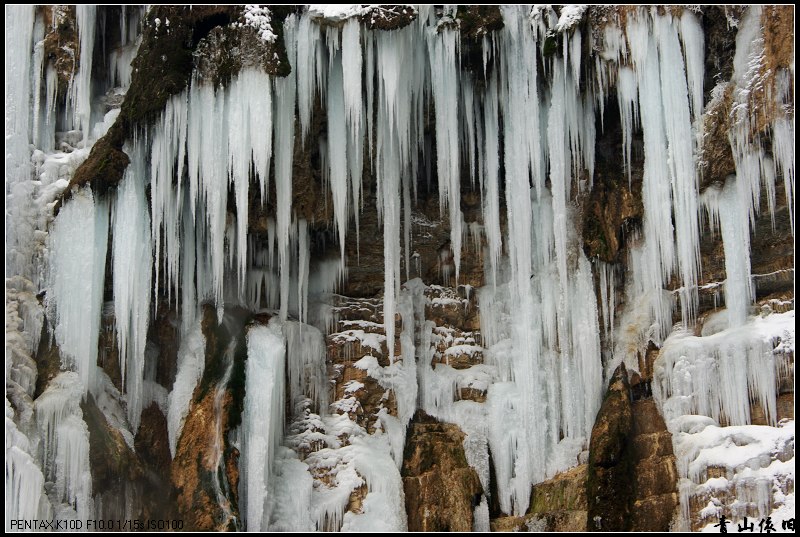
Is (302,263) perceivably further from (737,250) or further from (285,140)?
(737,250)

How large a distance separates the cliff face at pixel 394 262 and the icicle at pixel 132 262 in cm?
4

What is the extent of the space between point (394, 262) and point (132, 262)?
143 inches

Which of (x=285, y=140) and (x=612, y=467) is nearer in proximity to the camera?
(x=612, y=467)

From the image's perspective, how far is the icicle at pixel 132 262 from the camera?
12.5m

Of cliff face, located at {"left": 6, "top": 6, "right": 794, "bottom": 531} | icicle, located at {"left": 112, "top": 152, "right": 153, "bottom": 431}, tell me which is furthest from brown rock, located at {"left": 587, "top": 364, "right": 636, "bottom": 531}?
icicle, located at {"left": 112, "top": 152, "right": 153, "bottom": 431}

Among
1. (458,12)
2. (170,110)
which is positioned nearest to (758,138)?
(458,12)

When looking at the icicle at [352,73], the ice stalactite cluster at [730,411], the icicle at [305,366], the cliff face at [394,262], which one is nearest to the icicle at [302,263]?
the cliff face at [394,262]

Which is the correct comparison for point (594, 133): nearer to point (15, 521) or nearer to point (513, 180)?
point (513, 180)

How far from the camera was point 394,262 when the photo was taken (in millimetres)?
13844

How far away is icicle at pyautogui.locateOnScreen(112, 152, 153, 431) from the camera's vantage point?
1254cm

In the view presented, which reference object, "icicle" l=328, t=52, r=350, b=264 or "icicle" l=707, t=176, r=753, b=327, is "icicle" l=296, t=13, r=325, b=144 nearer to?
"icicle" l=328, t=52, r=350, b=264

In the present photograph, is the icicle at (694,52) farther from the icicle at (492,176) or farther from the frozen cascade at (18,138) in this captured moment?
the frozen cascade at (18,138)

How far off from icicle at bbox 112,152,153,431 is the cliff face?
0.13ft

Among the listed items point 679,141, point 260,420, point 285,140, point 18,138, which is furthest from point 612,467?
point 18,138
